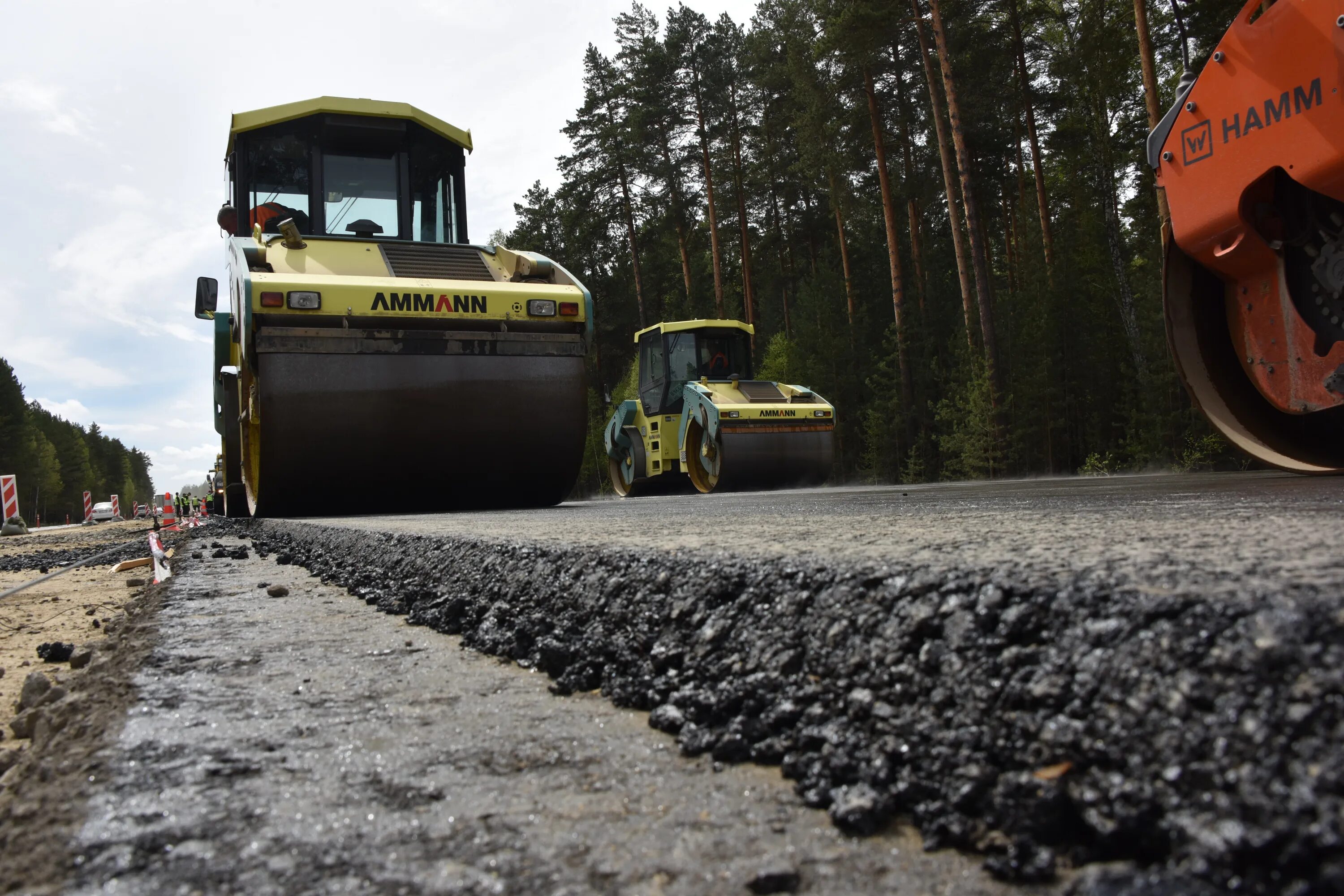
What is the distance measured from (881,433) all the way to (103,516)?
50.0m

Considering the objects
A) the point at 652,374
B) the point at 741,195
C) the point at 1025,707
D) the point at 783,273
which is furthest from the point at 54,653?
the point at 783,273

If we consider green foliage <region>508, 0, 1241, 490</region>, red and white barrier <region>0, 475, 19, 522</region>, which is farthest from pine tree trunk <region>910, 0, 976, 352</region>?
red and white barrier <region>0, 475, 19, 522</region>

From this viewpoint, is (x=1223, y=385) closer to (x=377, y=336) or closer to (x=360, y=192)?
(x=377, y=336)

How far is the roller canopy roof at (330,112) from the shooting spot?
7.35 meters

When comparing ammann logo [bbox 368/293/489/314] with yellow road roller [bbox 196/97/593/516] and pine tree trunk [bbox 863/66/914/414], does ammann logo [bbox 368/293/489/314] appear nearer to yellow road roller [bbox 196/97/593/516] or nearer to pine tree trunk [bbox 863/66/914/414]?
yellow road roller [bbox 196/97/593/516]

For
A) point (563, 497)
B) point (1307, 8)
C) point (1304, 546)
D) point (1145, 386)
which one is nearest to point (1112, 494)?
point (1307, 8)

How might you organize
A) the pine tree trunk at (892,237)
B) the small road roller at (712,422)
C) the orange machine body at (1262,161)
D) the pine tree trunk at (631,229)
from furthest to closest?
the pine tree trunk at (631,229)
the pine tree trunk at (892,237)
the small road roller at (712,422)
the orange machine body at (1262,161)

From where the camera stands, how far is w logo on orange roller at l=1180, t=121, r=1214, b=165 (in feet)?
13.2

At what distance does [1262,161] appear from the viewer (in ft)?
12.3

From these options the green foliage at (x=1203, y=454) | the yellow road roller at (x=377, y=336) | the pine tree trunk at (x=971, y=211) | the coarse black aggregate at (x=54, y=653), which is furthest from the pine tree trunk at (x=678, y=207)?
the coarse black aggregate at (x=54, y=653)

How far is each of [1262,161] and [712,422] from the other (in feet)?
29.6

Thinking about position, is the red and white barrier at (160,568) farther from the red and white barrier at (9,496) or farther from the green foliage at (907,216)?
the red and white barrier at (9,496)

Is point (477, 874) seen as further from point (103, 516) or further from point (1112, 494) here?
point (103, 516)

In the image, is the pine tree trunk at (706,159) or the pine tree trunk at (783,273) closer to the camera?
the pine tree trunk at (706,159)
